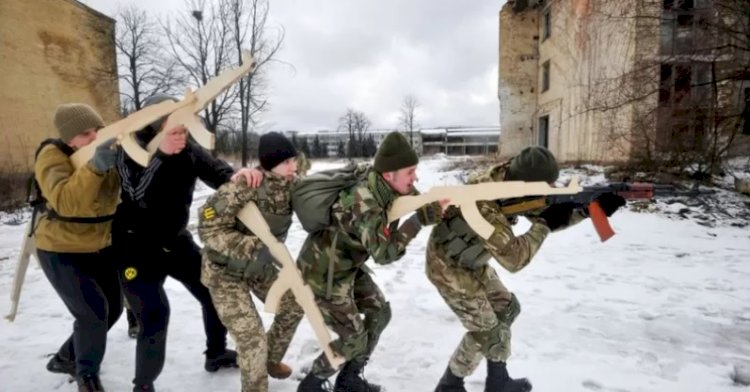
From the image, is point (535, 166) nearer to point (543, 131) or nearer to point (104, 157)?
point (104, 157)

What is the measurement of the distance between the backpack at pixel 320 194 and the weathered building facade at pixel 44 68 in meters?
15.1

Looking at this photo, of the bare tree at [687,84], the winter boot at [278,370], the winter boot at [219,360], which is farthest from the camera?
the bare tree at [687,84]

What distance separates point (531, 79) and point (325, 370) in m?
22.9

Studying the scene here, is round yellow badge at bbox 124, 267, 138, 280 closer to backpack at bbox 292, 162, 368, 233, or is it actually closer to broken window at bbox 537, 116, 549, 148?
backpack at bbox 292, 162, 368, 233

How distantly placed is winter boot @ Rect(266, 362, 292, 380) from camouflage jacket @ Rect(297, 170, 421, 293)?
2.68 ft

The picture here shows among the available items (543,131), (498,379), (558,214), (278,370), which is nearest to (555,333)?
(498,379)

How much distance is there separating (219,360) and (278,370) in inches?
18.5

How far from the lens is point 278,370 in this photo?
2920 millimetres

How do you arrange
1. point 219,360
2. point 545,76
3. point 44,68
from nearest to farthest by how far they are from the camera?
point 219,360, point 44,68, point 545,76

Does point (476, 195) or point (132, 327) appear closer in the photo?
point (476, 195)

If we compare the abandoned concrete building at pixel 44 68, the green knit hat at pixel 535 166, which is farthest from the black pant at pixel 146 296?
the abandoned concrete building at pixel 44 68

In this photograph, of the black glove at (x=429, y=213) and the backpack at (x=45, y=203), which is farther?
the backpack at (x=45, y=203)

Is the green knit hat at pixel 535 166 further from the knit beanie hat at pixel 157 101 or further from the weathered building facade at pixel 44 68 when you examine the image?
the weathered building facade at pixel 44 68

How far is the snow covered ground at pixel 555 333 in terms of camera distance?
9.77 feet
